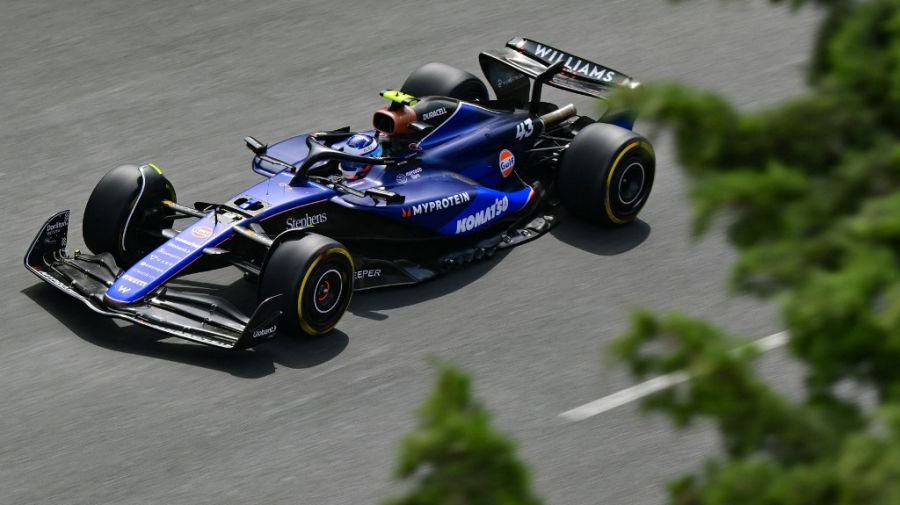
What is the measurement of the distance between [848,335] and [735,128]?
61cm

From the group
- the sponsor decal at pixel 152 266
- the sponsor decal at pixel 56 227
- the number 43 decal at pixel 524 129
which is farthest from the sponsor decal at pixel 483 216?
the sponsor decal at pixel 56 227

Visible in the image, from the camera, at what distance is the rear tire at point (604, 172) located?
916 centimetres

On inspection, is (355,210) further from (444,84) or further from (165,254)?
(444,84)

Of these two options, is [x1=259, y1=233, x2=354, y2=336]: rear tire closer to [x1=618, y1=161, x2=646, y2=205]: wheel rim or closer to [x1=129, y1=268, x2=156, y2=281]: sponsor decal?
[x1=129, y1=268, x2=156, y2=281]: sponsor decal

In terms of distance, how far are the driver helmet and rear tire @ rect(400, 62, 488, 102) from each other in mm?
1510

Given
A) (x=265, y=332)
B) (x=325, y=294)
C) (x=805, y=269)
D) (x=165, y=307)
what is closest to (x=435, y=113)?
(x=325, y=294)

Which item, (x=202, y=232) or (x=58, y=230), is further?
(x=58, y=230)

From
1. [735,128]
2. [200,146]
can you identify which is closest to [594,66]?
[200,146]

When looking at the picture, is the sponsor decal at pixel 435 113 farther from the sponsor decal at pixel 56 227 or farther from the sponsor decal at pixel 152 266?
the sponsor decal at pixel 56 227

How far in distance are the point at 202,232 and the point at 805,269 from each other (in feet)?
18.8

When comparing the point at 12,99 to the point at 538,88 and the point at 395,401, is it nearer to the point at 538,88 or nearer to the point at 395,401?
the point at 538,88

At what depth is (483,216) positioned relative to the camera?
9.14 m

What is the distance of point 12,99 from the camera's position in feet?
39.6

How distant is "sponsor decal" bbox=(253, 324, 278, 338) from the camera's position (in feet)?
24.7
